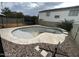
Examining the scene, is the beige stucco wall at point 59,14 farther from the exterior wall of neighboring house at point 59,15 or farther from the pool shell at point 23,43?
the pool shell at point 23,43

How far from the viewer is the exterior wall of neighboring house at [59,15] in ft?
6.57

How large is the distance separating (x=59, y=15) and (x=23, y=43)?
2.84 ft

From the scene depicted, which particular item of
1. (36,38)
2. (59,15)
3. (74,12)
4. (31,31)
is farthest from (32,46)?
(74,12)

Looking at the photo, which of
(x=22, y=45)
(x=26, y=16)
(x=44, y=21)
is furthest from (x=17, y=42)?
(x=44, y=21)

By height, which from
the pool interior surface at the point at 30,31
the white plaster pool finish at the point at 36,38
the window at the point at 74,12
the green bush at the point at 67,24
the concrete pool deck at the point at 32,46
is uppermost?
the window at the point at 74,12

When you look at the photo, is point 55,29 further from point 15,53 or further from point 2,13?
point 2,13

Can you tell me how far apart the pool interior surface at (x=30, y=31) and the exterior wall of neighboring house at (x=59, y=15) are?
5.5 inches

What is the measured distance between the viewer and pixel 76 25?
6.72 ft

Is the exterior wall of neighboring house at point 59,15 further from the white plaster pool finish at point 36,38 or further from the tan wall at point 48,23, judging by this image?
the white plaster pool finish at point 36,38

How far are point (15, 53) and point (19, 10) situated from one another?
32.1 inches

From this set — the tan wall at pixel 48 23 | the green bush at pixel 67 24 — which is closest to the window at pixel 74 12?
the green bush at pixel 67 24

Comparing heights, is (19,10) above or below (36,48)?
above

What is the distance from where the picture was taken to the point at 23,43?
2.01 metres

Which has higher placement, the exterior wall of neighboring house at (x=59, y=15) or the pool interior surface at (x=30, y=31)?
the exterior wall of neighboring house at (x=59, y=15)
